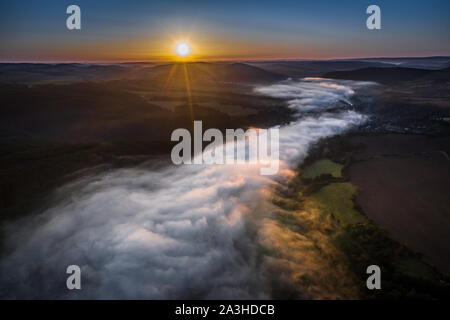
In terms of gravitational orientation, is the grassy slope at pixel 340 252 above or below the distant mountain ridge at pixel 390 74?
below

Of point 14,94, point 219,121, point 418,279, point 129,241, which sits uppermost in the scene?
point 14,94

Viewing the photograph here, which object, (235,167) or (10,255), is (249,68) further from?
(10,255)

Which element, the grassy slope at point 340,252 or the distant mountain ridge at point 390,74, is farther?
the distant mountain ridge at point 390,74

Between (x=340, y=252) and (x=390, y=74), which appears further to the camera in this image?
(x=390, y=74)

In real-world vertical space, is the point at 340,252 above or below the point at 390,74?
below

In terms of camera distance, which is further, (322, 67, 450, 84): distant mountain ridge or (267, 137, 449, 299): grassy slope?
(322, 67, 450, 84): distant mountain ridge

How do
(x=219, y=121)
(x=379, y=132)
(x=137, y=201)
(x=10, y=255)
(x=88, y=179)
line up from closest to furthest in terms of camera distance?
(x=10, y=255) → (x=137, y=201) → (x=88, y=179) → (x=379, y=132) → (x=219, y=121)

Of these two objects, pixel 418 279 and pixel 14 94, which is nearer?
pixel 418 279

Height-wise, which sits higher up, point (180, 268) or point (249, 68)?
point (249, 68)

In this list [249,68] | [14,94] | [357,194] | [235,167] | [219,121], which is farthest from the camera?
[249,68]

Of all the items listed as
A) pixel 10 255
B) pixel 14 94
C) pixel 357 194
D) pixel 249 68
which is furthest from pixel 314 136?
pixel 249 68

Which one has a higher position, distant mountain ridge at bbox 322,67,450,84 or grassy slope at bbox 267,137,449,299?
distant mountain ridge at bbox 322,67,450,84
